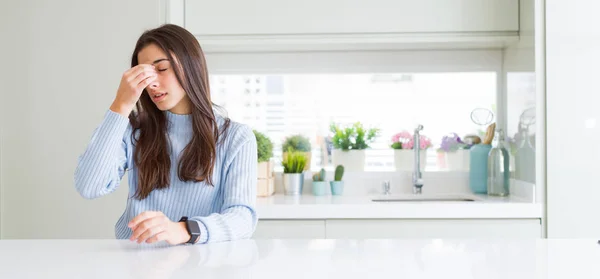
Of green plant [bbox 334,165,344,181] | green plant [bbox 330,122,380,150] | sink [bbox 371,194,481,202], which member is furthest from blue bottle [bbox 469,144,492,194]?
green plant [bbox 334,165,344,181]

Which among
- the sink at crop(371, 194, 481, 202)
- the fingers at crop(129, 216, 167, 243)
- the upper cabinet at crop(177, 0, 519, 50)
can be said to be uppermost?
the upper cabinet at crop(177, 0, 519, 50)

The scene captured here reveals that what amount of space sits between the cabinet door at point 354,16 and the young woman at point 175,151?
1177mm

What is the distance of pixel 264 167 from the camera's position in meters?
2.88

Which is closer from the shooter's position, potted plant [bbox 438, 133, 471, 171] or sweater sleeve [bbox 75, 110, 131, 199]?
sweater sleeve [bbox 75, 110, 131, 199]

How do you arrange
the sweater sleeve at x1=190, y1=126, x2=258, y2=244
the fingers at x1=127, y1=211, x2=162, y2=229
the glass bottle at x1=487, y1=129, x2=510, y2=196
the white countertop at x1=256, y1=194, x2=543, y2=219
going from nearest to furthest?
the fingers at x1=127, y1=211, x2=162, y2=229
the sweater sleeve at x1=190, y1=126, x2=258, y2=244
the white countertop at x1=256, y1=194, x2=543, y2=219
the glass bottle at x1=487, y1=129, x2=510, y2=196

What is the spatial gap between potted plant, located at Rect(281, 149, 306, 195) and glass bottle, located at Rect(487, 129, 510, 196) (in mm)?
860

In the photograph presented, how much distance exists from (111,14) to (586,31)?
1.93m

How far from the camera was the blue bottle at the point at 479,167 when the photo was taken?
3.07m

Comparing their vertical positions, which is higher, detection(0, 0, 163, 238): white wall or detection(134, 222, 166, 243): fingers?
detection(0, 0, 163, 238): white wall

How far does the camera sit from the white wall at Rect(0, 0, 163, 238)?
107 inches

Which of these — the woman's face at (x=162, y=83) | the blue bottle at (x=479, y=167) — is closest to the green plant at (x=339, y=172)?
the blue bottle at (x=479, y=167)

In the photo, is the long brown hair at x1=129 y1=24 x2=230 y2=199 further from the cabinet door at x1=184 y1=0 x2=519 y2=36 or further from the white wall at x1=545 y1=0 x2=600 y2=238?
the white wall at x1=545 y1=0 x2=600 y2=238

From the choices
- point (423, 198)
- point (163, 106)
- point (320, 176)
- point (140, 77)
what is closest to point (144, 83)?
point (140, 77)

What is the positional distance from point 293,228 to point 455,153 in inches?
43.1
